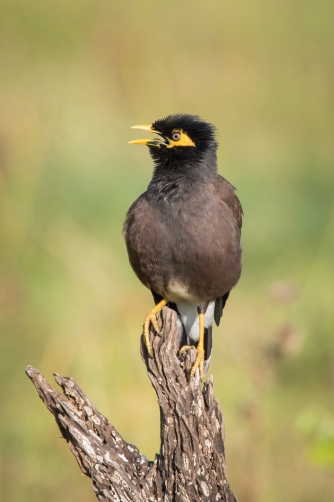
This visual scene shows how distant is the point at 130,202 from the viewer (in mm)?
9992

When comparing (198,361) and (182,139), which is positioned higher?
(182,139)

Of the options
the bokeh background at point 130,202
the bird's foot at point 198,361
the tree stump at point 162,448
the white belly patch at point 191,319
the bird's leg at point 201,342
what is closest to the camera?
the tree stump at point 162,448

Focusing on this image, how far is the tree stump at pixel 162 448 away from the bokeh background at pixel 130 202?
69 centimetres

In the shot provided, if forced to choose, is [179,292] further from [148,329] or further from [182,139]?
[182,139]

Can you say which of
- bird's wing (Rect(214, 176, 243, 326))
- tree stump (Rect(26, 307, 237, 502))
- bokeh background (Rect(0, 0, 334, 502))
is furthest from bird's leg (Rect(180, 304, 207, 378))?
tree stump (Rect(26, 307, 237, 502))

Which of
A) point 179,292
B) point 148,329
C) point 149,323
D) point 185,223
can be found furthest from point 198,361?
point 185,223

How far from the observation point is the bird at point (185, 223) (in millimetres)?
5234

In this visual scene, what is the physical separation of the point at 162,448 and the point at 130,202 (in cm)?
623

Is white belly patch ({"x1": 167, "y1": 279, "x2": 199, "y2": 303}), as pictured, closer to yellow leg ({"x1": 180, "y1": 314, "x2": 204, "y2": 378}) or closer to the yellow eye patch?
yellow leg ({"x1": 180, "y1": 314, "x2": 204, "y2": 378})

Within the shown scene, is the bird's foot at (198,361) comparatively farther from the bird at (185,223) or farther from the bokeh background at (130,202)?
the bokeh background at (130,202)

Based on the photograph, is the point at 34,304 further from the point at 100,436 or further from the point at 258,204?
the point at 100,436

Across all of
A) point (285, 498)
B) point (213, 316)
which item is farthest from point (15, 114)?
point (285, 498)

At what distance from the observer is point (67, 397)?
3.81 m

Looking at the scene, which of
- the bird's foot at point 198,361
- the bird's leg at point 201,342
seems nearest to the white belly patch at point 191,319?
the bird's leg at point 201,342
